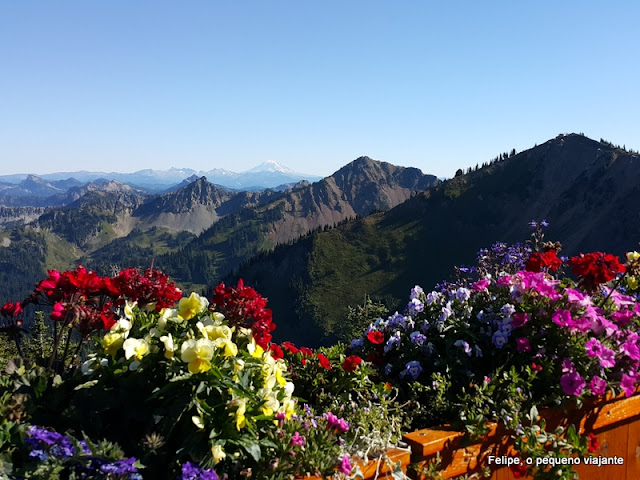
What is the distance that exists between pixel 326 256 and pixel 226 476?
175m

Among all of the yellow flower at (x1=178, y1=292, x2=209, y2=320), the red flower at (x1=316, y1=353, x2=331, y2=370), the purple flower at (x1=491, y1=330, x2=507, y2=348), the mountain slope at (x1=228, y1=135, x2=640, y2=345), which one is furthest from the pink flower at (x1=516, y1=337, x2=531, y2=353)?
the mountain slope at (x1=228, y1=135, x2=640, y2=345)

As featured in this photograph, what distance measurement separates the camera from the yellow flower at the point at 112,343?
3.51 meters

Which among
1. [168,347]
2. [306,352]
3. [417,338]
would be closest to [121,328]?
[168,347]

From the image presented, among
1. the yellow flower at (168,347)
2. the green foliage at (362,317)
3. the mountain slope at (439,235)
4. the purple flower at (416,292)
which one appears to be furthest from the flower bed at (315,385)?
the mountain slope at (439,235)

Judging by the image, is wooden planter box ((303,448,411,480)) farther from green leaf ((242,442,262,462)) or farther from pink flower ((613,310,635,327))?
pink flower ((613,310,635,327))

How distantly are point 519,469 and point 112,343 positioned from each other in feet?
11.5

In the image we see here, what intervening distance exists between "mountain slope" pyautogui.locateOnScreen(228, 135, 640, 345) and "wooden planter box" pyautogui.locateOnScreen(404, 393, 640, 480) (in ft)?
441

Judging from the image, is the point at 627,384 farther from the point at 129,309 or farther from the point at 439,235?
the point at 439,235

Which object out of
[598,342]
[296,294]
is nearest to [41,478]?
[598,342]

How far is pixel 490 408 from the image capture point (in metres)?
4.48

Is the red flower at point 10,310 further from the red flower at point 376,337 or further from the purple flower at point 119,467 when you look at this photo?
the red flower at point 376,337

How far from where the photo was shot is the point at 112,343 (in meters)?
3.52

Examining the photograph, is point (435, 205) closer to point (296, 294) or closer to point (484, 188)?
point (484, 188)

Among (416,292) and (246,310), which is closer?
(246,310)
